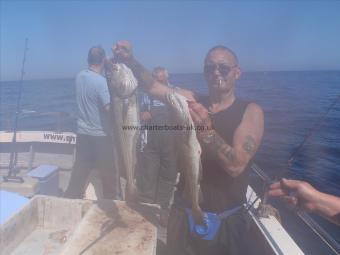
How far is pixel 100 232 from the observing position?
2721 mm

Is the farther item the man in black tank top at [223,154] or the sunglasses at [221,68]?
the sunglasses at [221,68]

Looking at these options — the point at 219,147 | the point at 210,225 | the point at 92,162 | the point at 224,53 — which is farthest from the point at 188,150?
the point at 92,162

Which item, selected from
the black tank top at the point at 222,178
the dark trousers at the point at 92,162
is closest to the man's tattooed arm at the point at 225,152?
the black tank top at the point at 222,178

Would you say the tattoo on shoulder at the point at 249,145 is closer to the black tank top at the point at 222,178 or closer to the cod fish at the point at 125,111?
the black tank top at the point at 222,178

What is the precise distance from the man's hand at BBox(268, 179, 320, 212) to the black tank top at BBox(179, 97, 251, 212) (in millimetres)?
525

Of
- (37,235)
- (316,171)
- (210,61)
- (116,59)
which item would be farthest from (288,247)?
(316,171)

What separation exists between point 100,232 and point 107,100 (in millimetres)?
2313

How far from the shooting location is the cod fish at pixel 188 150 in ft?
7.59

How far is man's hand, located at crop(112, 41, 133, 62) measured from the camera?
3.28m

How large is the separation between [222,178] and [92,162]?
9.16ft

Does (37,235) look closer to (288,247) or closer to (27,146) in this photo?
(288,247)

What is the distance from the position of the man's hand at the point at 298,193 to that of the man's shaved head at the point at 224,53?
1.27m

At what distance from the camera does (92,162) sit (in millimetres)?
4832

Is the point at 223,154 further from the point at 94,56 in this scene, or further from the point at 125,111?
the point at 94,56
